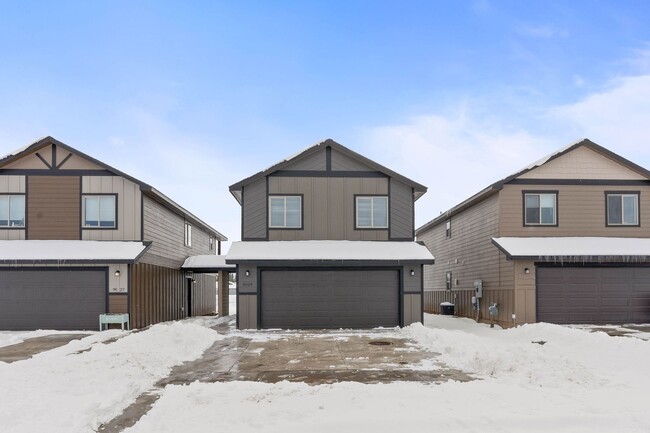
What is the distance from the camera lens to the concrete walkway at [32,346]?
12.9m

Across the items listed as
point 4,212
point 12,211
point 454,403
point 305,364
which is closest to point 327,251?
point 305,364

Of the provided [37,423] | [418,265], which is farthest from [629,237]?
Result: [37,423]

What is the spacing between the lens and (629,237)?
20531 mm

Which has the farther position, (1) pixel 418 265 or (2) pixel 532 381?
(1) pixel 418 265

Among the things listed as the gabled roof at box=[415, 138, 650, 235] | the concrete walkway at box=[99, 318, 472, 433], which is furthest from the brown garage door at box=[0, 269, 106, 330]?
the gabled roof at box=[415, 138, 650, 235]

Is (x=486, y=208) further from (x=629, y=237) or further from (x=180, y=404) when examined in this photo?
(x=180, y=404)

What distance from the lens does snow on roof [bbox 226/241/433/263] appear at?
60.6 ft

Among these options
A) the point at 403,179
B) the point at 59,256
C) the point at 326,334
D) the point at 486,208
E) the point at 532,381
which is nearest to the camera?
the point at 532,381

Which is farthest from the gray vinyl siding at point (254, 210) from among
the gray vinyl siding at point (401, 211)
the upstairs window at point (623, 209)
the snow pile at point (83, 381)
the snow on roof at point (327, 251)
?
the upstairs window at point (623, 209)

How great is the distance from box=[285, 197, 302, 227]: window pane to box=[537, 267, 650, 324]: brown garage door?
9.50 meters

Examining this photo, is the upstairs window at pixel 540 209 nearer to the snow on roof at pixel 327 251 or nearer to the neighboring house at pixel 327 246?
the neighboring house at pixel 327 246

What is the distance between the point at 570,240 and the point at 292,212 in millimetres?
11048

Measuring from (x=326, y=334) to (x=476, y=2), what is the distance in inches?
510

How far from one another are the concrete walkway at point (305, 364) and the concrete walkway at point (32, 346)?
4.55 meters
